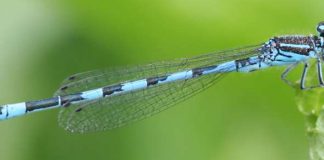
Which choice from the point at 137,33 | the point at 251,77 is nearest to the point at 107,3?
the point at 137,33

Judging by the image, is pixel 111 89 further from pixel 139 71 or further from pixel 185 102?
pixel 185 102

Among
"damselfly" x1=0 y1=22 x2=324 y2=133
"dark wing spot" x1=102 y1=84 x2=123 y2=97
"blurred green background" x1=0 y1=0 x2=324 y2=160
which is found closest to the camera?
"blurred green background" x1=0 y1=0 x2=324 y2=160

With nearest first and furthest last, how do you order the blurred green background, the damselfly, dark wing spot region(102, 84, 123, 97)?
the blurred green background < the damselfly < dark wing spot region(102, 84, 123, 97)

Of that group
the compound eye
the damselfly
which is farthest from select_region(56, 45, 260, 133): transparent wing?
the compound eye

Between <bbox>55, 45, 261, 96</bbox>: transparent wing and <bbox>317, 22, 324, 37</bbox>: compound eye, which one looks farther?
<bbox>55, 45, 261, 96</bbox>: transparent wing

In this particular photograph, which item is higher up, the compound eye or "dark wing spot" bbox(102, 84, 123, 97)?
the compound eye

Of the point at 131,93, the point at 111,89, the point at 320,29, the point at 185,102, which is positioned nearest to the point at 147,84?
the point at 131,93

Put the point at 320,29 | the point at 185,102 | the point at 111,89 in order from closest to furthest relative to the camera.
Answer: the point at 320,29 < the point at 185,102 < the point at 111,89

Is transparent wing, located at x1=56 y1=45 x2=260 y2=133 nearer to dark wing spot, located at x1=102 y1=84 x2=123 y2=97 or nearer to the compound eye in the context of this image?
dark wing spot, located at x1=102 y1=84 x2=123 y2=97

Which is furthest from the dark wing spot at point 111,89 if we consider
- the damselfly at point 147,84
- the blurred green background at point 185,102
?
the blurred green background at point 185,102
